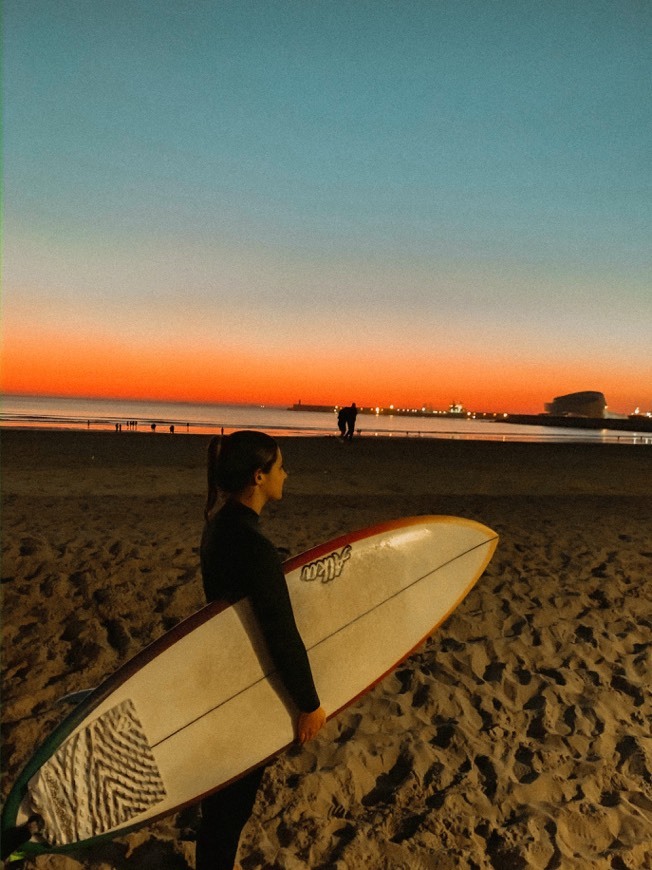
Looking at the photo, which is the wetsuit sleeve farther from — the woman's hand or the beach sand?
the beach sand

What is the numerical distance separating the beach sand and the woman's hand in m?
0.98

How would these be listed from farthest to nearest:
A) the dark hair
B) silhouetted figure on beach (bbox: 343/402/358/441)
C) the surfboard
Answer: silhouetted figure on beach (bbox: 343/402/358/441) → the surfboard → the dark hair

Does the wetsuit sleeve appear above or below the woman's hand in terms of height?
above

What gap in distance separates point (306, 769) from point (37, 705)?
68.1 inches

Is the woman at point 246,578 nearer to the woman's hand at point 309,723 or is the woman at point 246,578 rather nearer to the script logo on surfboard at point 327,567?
the woman's hand at point 309,723

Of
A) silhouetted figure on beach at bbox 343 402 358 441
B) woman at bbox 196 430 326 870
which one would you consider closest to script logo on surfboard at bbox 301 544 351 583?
woman at bbox 196 430 326 870

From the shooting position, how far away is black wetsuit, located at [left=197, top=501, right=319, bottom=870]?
1.88 metres

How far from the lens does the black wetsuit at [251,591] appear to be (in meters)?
1.88

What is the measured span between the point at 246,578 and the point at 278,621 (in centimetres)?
18

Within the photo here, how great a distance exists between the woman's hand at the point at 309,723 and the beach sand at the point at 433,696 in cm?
98

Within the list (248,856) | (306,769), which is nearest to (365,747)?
(306,769)

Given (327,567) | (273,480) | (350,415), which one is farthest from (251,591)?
(350,415)

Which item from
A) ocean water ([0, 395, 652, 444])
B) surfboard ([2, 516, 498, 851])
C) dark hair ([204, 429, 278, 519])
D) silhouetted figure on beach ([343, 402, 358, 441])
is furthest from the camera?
ocean water ([0, 395, 652, 444])

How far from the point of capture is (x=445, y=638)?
4.70m
